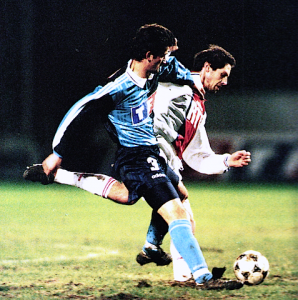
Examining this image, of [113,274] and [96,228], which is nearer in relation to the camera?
[113,274]

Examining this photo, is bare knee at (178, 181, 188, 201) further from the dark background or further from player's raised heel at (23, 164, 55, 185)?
player's raised heel at (23, 164, 55, 185)

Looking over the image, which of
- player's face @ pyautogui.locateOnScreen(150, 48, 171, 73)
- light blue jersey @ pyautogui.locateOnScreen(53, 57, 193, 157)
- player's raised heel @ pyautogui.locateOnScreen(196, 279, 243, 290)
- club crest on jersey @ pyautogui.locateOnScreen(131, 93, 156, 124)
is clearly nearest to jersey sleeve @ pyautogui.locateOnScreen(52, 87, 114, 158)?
light blue jersey @ pyautogui.locateOnScreen(53, 57, 193, 157)

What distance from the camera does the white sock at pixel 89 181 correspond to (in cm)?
405

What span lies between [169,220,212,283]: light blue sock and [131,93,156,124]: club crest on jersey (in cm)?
92

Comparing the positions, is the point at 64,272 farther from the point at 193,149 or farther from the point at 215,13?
the point at 215,13

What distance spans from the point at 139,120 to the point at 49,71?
1303 millimetres

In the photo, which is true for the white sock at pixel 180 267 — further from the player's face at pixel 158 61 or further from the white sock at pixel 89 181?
the player's face at pixel 158 61

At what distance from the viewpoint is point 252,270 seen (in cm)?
366

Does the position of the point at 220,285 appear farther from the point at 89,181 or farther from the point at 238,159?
the point at 89,181

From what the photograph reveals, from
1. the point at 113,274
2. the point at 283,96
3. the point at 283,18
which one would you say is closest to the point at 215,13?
the point at 283,18

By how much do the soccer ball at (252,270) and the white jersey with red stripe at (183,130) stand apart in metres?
0.92

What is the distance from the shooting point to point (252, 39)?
15.0ft

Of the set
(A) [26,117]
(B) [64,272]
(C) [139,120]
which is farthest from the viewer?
(A) [26,117]

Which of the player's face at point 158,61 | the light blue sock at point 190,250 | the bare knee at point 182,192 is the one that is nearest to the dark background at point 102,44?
the player's face at point 158,61
